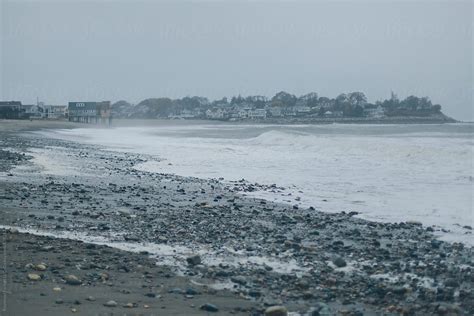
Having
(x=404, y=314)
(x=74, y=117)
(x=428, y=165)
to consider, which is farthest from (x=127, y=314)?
(x=74, y=117)

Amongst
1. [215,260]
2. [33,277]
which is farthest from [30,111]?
[33,277]

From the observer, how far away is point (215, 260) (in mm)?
6594

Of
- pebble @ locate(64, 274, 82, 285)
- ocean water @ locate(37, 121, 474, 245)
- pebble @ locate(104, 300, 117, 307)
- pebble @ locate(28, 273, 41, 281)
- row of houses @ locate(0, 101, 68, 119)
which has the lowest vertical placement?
ocean water @ locate(37, 121, 474, 245)

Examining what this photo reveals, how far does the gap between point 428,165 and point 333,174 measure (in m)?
4.92

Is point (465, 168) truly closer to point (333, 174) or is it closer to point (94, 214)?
point (333, 174)

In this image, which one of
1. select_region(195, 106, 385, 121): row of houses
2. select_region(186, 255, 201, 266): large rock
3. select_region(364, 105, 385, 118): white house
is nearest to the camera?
select_region(186, 255, 201, 266): large rock

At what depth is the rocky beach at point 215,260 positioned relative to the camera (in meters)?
4.99

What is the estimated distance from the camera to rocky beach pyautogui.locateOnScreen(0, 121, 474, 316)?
499 cm

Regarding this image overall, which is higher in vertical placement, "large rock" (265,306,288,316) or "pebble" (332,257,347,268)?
"large rock" (265,306,288,316)

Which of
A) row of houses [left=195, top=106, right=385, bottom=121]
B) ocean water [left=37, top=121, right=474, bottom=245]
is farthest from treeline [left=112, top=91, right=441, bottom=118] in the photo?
ocean water [left=37, top=121, right=474, bottom=245]

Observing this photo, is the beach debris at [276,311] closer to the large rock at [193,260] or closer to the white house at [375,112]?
the large rock at [193,260]

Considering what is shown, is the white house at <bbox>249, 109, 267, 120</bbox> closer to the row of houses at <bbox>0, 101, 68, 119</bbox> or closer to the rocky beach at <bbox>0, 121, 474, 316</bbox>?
the row of houses at <bbox>0, 101, 68, 119</bbox>

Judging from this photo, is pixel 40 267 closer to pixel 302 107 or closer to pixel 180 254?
pixel 180 254

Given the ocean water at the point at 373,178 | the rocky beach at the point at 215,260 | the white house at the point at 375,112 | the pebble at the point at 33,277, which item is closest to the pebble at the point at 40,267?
the rocky beach at the point at 215,260
